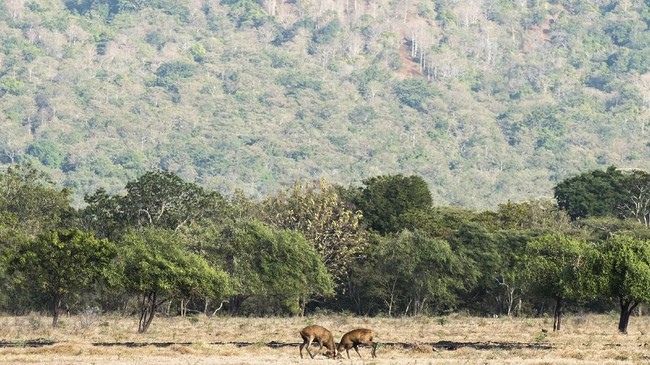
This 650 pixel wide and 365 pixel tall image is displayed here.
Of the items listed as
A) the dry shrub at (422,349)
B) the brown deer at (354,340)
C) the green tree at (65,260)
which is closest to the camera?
the brown deer at (354,340)

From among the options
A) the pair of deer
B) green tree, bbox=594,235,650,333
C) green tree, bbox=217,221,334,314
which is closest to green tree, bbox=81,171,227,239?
green tree, bbox=217,221,334,314

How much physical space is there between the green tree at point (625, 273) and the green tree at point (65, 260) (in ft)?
99.9

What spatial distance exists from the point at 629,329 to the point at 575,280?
16.3 feet

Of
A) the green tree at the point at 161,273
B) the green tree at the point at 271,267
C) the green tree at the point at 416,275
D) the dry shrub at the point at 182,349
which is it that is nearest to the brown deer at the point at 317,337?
the dry shrub at the point at 182,349

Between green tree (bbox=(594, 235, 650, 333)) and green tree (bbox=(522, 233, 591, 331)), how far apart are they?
1.57 m

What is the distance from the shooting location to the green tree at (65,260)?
82812 mm

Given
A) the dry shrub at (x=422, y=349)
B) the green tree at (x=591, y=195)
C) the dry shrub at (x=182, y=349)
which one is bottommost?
the dry shrub at (x=182, y=349)

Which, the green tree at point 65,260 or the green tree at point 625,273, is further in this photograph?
the green tree at point 65,260

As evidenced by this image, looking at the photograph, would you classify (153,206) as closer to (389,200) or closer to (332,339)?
(389,200)

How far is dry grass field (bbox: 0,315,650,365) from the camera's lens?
5566 centimetres

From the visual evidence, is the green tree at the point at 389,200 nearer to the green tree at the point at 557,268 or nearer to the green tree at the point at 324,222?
the green tree at the point at 324,222

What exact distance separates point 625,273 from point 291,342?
21176 millimetres

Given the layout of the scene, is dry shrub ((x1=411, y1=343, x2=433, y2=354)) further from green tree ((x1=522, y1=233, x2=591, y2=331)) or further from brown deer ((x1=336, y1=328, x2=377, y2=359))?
green tree ((x1=522, y1=233, x2=591, y2=331))

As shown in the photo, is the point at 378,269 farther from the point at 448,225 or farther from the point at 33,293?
A: the point at 33,293
